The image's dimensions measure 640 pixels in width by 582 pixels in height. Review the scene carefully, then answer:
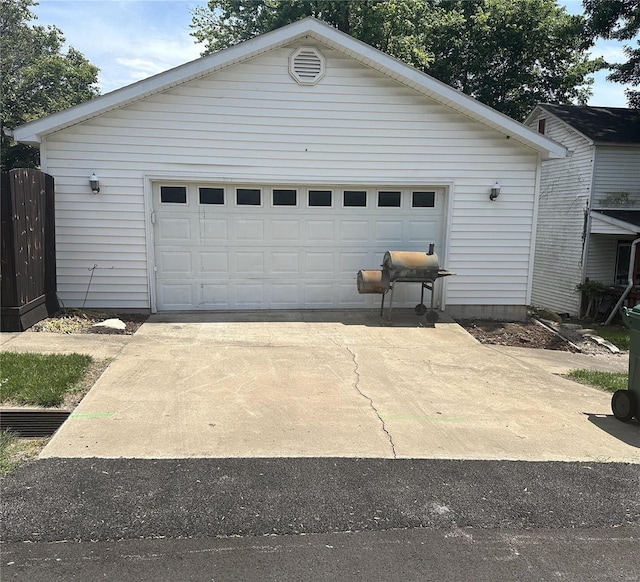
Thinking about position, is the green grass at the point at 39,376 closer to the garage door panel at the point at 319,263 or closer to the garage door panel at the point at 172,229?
the garage door panel at the point at 172,229

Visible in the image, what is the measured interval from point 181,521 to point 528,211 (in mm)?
8617

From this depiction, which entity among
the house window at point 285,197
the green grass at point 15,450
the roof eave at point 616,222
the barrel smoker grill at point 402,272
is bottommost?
the green grass at point 15,450

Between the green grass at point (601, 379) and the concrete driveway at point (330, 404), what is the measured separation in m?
0.34

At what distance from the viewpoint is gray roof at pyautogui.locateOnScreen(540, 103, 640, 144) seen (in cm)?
1467

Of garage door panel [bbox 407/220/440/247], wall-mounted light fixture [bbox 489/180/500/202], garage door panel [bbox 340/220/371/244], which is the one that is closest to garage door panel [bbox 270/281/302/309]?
garage door panel [bbox 340/220/371/244]

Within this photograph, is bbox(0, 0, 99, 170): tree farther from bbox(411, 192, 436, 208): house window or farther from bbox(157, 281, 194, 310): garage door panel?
bbox(411, 192, 436, 208): house window

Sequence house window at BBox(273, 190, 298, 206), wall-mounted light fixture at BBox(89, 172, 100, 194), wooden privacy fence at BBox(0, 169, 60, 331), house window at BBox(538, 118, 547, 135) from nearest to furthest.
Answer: wooden privacy fence at BBox(0, 169, 60, 331) < wall-mounted light fixture at BBox(89, 172, 100, 194) < house window at BBox(273, 190, 298, 206) < house window at BBox(538, 118, 547, 135)

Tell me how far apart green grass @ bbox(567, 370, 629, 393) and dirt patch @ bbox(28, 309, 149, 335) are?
627 cm

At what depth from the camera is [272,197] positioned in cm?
889

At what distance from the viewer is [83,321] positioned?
7707 millimetres

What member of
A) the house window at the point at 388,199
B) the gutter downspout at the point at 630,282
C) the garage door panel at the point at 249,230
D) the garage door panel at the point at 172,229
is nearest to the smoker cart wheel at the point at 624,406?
the house window at the point at 388,199

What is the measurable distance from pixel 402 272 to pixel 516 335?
2436 mm

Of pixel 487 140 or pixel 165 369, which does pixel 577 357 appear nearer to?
pixel 487 140

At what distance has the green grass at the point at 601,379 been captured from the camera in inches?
236
